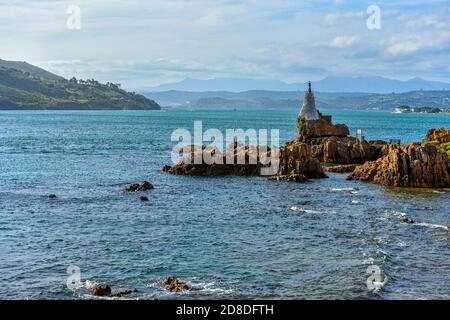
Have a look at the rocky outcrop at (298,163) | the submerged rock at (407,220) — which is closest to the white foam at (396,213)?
the submerged rock at (407,220)

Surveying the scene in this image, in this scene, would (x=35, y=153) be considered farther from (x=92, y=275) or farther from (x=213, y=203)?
(x=92, y=275)

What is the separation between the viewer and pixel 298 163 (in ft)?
248

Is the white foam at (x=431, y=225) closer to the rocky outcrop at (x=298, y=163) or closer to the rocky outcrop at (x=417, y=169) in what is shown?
the rocky outcrop at (x=417, y=169)

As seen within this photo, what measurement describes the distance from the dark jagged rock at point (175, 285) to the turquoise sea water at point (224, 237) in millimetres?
537

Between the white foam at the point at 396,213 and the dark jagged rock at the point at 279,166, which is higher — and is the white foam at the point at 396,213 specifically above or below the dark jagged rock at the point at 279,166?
below

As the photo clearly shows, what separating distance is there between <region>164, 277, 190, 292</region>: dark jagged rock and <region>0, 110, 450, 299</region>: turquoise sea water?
1.76ft

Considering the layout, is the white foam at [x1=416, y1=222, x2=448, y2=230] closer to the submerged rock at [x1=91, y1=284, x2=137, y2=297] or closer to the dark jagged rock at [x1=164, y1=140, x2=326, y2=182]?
the dark jagged rock at [x1=164, y1=140, x2=326, y2=182]

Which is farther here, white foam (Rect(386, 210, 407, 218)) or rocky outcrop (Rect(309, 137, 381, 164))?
rocky outcrop (Rect(309, 137, 381, 164))

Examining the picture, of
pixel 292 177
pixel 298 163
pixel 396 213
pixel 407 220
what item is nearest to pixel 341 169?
pixel 298 163

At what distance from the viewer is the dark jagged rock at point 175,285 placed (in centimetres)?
2950

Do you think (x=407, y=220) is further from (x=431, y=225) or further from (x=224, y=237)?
(x=224, y=237)

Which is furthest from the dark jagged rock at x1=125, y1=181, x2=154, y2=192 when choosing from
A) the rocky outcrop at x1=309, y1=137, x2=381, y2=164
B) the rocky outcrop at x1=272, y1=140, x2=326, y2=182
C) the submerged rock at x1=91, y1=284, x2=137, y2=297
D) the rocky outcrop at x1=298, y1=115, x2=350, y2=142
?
the rocky outcrop at x1=298, y1=115, x2=350, y2=142

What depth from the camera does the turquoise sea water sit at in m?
31.0
